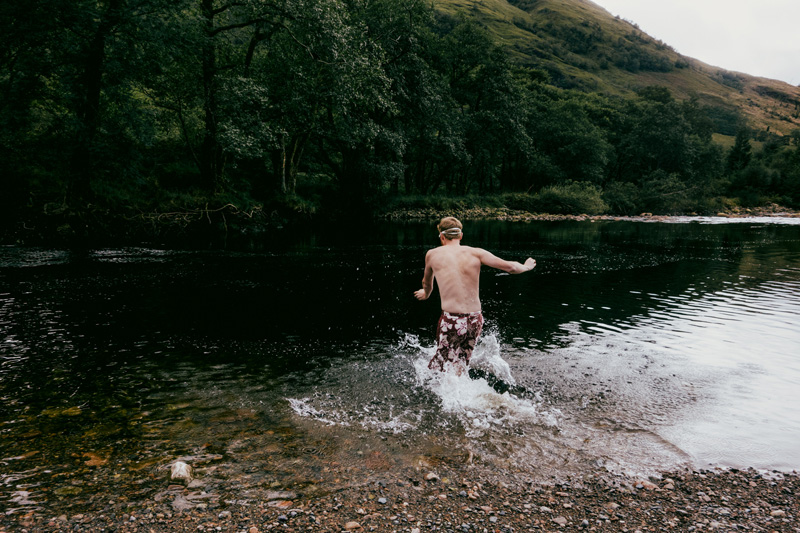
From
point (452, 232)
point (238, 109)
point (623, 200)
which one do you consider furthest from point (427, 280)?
point (623, 200)

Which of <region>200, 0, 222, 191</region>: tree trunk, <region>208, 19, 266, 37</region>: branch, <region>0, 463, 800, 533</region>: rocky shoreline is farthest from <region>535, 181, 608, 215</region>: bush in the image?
<region>0, 463, 800, 533</region>: rocky shoreline

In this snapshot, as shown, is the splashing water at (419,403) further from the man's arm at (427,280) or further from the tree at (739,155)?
the tree at (739,155)

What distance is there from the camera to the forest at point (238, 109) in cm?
2458

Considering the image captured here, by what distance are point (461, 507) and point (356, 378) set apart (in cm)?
390

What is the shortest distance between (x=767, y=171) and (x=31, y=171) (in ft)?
342

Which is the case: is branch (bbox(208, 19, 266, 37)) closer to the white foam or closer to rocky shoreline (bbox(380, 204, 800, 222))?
rocky shoreline (bbox(380, 204, 800, 222))

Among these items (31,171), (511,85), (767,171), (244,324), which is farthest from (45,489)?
(767,171)

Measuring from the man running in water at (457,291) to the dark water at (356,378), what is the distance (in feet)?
1.92

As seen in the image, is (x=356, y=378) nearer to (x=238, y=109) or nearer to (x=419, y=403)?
(x=419, y=403)

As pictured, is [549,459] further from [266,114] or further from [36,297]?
[266,114]

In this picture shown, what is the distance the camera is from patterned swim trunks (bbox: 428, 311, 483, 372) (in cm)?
758

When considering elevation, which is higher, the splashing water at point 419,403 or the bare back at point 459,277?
the bare back at point 459,277

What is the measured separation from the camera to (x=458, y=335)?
7.61 m

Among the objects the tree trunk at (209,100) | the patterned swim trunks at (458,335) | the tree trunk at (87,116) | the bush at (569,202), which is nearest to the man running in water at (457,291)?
the patterned swim trunks at (458,335)
